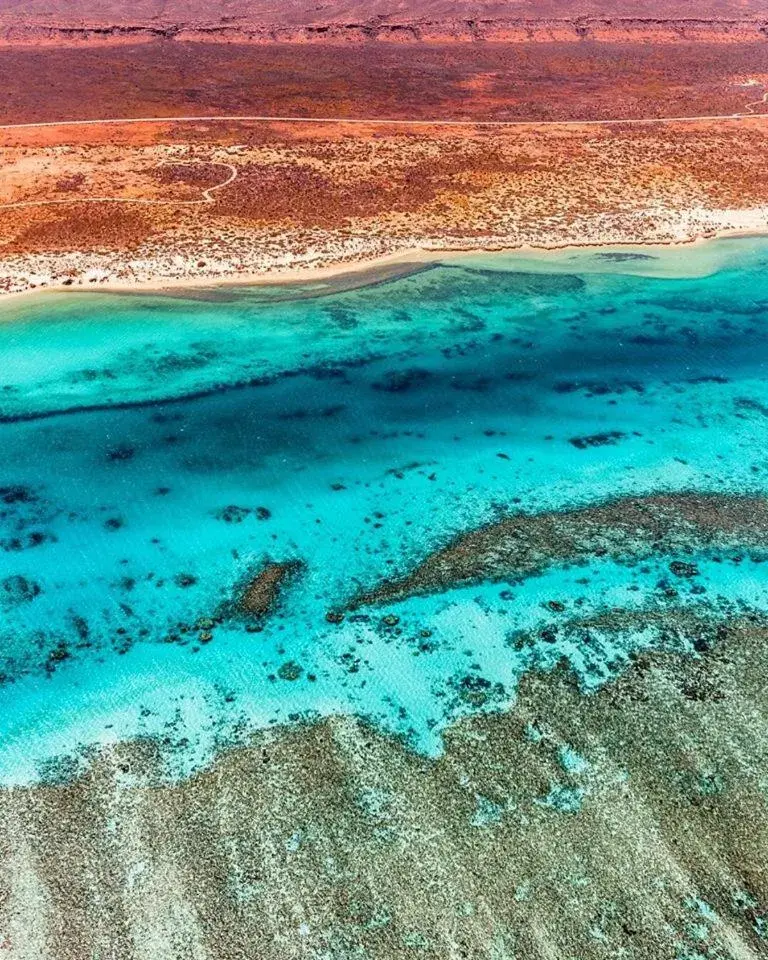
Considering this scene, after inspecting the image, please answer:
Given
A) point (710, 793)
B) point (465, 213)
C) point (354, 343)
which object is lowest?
point (710, 793)

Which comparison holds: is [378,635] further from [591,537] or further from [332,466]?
[332,466]

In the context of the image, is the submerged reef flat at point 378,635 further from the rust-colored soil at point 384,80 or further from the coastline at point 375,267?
the rust-colored soil at point 384,80

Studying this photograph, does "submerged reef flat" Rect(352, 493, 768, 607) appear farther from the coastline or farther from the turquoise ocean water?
the coastline

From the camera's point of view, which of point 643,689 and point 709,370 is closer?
point 643,689

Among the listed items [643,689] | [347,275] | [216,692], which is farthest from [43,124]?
[643,689]

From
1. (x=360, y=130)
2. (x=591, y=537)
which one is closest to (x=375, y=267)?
(x=591, y=537)

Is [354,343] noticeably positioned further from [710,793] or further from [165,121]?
[165,121]

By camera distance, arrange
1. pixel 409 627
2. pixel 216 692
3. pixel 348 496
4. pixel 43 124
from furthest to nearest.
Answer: pixel 43 124 < pixel 348 496 < pixel 409 627 < pixel 216 692
